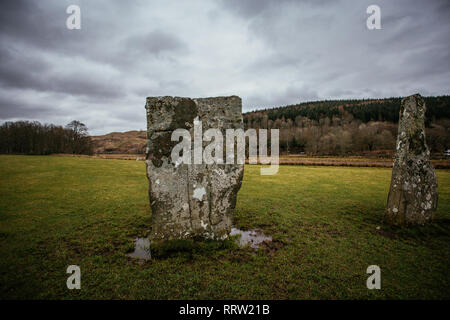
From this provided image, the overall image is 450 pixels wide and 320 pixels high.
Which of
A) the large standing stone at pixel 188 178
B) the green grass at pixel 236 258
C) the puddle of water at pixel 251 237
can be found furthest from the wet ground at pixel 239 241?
the large standing stone at pixel 188 178

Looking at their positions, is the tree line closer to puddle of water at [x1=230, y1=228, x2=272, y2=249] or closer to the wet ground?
the wet ground

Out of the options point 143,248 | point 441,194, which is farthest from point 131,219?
point 441,194

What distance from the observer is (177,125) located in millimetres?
5379

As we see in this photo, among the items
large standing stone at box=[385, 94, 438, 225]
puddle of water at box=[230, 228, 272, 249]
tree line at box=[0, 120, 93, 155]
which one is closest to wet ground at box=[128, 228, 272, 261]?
puddle of water at box=[230, 228, 272, 249]

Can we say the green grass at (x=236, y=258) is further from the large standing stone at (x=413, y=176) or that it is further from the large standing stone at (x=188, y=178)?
the large standing stone at (x=188, y=178)

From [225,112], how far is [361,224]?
6593 millimetres

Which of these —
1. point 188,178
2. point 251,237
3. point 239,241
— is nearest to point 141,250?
point 188,178

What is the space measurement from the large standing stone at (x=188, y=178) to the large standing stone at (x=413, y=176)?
5.74 meters

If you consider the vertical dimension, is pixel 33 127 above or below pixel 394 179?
above

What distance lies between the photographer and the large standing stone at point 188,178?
17.3ft

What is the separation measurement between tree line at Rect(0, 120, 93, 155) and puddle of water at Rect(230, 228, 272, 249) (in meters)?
67.1

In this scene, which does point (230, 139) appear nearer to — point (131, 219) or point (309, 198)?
point (131, 219)

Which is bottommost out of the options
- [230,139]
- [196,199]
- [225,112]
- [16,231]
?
[16,231]
